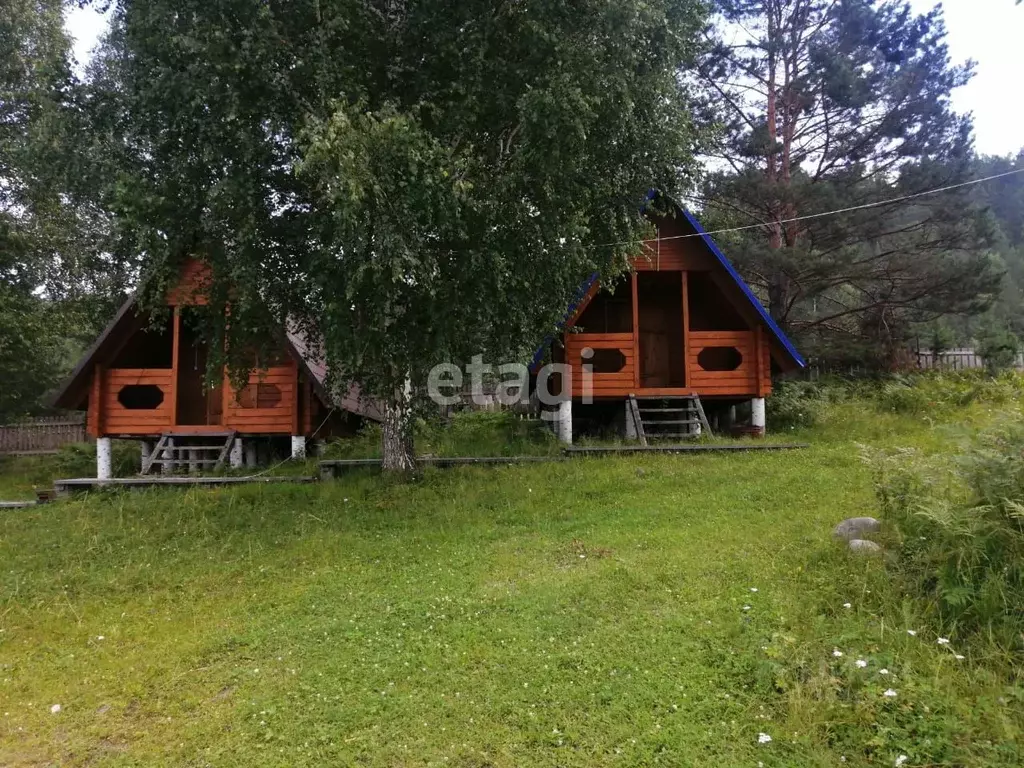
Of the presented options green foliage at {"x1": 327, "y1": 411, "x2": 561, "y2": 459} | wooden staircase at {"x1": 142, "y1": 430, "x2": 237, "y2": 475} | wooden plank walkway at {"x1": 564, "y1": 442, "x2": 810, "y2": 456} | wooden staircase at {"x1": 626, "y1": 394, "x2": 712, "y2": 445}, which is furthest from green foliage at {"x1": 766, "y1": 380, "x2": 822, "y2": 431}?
wooden staircase at {"x1": 142, "y1": 430, "x2": 237, "y2": 475}

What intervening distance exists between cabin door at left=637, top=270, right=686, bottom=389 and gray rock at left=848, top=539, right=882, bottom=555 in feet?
30.4

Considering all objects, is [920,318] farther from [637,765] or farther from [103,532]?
[103,532]

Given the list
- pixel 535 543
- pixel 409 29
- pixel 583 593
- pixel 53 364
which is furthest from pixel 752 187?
pixel 53 364

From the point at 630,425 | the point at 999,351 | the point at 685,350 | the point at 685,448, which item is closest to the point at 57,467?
the point at 630,425

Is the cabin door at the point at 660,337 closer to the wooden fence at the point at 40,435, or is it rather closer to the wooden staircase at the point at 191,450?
the wooden staircase at the point at 191,450

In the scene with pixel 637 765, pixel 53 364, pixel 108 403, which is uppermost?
pixel 53 364

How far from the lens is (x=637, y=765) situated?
3.06m

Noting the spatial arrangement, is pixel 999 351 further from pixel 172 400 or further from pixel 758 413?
pixel 172 400

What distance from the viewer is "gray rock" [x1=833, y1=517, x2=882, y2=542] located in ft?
16.7

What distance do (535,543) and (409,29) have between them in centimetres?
605

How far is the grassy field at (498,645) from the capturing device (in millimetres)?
3229

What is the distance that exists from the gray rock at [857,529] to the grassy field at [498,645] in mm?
172

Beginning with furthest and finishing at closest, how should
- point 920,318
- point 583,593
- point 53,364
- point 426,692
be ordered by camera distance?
point 53,364
point 920,318
point 583,593
point 426,692

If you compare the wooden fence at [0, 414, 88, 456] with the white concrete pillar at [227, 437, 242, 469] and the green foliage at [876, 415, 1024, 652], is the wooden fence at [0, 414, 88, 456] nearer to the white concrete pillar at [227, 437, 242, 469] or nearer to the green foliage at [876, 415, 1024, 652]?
the white concrete pillar at [227, 437, 242, 469]
